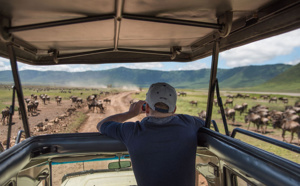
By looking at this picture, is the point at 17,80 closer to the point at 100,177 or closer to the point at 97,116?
the point at 100,177

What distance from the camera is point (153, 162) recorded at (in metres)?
1.44

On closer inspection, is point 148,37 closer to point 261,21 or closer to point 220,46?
point 220,46

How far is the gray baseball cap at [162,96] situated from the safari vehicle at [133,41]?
504 millimetres

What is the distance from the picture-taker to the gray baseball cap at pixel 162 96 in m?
1.52

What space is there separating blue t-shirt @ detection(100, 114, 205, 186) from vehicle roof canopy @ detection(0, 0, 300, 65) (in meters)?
0.76

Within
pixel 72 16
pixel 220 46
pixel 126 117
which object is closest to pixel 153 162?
pixel 126 117

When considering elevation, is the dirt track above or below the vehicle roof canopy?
below

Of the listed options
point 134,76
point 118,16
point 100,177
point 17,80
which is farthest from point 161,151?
point 134,76

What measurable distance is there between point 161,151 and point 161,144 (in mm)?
41

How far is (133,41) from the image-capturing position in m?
2.45

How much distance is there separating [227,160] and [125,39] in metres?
1.44

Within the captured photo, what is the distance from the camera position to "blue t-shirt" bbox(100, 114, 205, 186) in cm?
144

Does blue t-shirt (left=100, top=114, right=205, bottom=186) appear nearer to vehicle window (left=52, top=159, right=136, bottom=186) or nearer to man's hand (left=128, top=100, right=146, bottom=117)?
man's hand (left=128, top=100, right=146, bottom=117)

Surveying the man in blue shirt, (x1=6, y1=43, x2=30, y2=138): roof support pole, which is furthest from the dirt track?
the man in blue shirt
